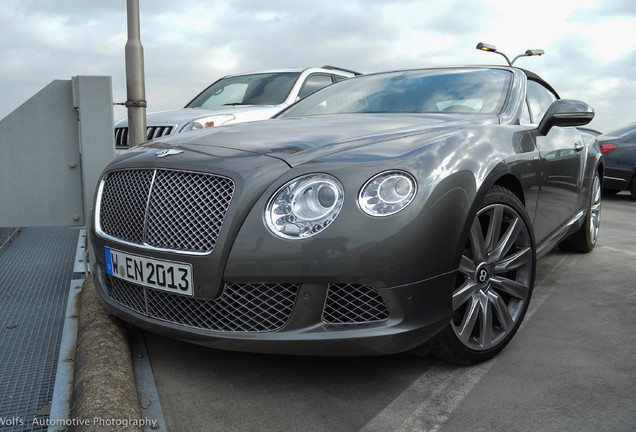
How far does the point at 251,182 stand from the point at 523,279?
1.49 m

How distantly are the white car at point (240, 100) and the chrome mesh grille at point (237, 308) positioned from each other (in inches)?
167

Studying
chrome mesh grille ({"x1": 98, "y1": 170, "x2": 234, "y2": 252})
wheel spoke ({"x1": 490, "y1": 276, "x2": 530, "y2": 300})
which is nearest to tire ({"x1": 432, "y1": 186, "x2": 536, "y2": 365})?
wheel spoke ({"x1": 490, "y1": 276, "x2": 530, "y2": 300})

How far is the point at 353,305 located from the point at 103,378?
920 mm

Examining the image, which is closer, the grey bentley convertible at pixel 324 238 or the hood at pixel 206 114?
the grey bentley convertible at pixel 324 238

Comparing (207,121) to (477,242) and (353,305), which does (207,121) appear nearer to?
(477,242)

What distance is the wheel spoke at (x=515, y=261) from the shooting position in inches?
109

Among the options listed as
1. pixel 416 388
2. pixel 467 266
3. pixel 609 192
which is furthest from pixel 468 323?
pixel 609 192

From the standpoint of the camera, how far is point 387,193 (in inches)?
85.9

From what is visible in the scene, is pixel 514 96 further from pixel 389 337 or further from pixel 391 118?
pixel 389 337

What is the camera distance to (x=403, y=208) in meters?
2.15

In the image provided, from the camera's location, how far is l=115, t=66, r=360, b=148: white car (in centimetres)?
664

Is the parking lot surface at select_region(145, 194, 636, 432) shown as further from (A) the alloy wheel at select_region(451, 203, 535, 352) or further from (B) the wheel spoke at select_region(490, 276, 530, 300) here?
(B) the wheel spoke at select_region(490, 276, 530, 300)

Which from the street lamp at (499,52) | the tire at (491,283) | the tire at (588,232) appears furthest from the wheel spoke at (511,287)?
the street lamp at (499,52)

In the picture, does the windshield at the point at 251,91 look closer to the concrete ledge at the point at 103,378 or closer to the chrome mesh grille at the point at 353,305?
the concrete ledge at the point at 103,378
